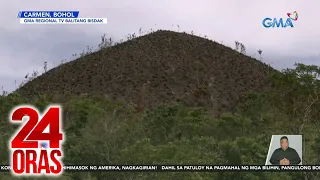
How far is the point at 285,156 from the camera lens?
1783cm

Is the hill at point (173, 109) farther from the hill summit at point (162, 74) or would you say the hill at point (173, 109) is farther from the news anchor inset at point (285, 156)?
the news anchor inset at point (285, 156)

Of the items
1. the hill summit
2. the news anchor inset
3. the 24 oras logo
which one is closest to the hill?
the hill summit

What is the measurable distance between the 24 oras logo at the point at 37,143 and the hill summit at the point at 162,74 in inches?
1718

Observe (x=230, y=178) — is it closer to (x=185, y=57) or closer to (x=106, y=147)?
(x=106, y=147)

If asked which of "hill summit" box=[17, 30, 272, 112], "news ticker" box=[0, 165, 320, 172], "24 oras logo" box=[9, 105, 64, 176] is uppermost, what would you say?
"hill summit" box=[17, 30, 272, 112]

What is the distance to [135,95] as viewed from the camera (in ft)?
188

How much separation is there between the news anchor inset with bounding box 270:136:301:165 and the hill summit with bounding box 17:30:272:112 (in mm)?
37361

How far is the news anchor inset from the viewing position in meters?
17.7

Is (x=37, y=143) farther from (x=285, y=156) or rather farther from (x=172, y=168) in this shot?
(x=285, y=156)

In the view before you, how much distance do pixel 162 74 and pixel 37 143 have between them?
52.5 metres

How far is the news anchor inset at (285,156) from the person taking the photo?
17688mm

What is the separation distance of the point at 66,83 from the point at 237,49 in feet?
95.7

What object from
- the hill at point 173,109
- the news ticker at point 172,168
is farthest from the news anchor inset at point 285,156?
the hill at point 173,109

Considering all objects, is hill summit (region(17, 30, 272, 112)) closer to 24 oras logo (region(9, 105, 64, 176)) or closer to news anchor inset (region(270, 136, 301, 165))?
news anchor inset (region(270, 136, 301, 165))
